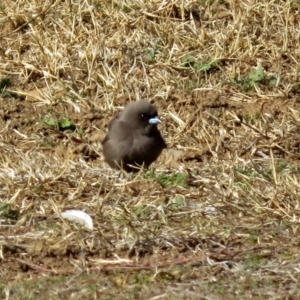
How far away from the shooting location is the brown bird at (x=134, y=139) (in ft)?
31.8

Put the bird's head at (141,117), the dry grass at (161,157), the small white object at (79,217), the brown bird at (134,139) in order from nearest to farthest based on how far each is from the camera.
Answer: the dry grass at (161,157) < the small white object at (79,217) < the brown bird at (134,139) < the bird's head at (141,117)

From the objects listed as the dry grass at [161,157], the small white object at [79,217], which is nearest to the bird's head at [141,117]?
the dry grass at [161,157]

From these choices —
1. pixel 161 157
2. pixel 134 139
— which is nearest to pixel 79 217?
pixel 134 139

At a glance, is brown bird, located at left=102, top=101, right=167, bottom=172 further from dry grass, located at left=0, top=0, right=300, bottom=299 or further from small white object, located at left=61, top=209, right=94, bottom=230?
small white object, located at left=61, top=209, right=94, bottom=230

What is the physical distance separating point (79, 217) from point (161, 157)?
227 centimetres

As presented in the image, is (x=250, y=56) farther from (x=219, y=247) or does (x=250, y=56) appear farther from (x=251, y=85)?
(x=219, y=247)

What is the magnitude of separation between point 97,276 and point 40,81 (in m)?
4.50

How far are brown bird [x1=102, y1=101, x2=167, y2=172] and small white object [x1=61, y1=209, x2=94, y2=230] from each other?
4.42ft

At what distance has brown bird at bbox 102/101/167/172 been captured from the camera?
9680mm

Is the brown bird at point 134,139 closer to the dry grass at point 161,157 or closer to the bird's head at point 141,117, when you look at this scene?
the bird's head at point 141,117

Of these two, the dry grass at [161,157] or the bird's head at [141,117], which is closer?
the dry grass at [161,157]

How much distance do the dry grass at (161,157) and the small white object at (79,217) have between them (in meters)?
0.08

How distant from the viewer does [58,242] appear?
7.61m

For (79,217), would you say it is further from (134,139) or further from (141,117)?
(141,117)
